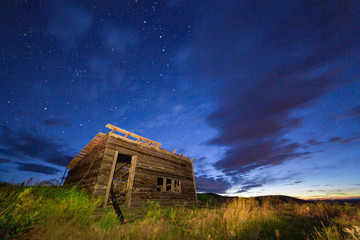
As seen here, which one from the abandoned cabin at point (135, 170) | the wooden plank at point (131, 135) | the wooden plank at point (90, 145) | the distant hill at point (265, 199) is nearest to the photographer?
the abandoned cabin at point (135, 170)

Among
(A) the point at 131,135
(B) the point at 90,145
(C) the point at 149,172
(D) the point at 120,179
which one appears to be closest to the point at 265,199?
(C) the point at 149,172

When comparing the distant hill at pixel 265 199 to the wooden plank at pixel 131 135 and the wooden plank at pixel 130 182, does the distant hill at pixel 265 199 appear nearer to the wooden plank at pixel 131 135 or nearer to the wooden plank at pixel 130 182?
the wooden plank at pixel 130 182

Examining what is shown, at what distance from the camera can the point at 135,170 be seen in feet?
34.1

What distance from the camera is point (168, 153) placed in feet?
44.4

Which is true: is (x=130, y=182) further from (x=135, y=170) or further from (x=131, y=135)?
(x=131, y=135)

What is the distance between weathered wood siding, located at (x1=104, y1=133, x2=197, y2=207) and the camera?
935 cm

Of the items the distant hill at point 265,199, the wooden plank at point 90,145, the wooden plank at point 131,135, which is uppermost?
the wooden plank at point 131,135

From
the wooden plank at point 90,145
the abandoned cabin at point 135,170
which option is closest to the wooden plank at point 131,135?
the abandoned cabin at point 135,170

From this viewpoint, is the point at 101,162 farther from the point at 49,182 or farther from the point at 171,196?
the point at 171,196

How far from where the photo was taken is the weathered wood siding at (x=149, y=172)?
30.7ft

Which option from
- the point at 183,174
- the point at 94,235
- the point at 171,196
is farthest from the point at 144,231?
the point at 183,174

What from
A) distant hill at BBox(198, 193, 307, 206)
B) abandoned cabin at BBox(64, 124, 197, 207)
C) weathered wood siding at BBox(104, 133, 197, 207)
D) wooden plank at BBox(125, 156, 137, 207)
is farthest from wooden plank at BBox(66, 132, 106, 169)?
distant hill at BBox(198, 193, 307, 206)

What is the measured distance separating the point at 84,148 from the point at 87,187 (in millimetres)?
4629

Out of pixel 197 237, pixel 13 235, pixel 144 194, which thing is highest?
pixel 144 194
